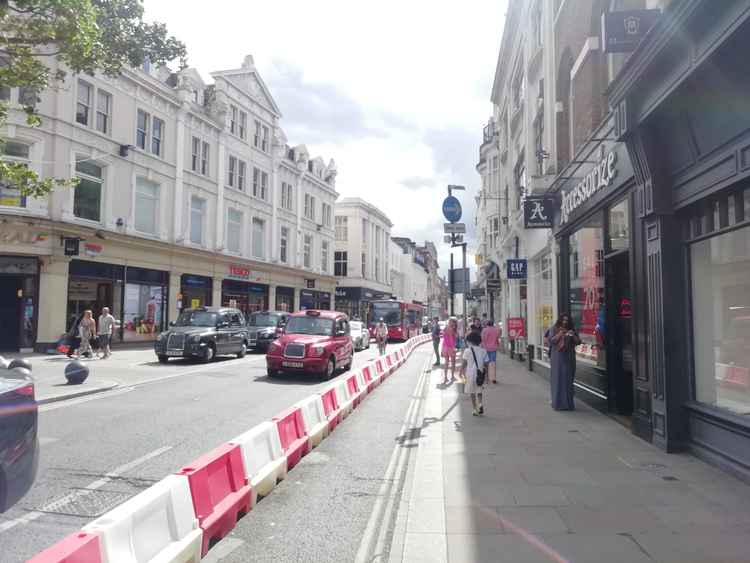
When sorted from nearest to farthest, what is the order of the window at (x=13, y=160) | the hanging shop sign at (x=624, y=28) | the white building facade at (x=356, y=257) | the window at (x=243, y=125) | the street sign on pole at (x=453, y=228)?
1. the hanging shop sign at (x=624, y=28)
2. the street sign on pole at (x=453, y=228)
3. the window at (x=13, y=160)
4. the window at (x=243, y=125)
5. the white building facade at (x=356, y=257)

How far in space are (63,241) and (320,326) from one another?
11.9 meters

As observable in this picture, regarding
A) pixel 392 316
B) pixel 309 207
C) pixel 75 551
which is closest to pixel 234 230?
pixel 392 316

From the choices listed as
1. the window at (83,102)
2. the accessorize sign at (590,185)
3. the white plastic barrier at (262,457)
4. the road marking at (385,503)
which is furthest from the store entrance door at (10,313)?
the accessorize sign at (590,185)

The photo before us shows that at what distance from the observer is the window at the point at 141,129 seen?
26.0 meters

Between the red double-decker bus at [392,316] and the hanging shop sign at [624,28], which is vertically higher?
the hanging shop sign at [624,28]

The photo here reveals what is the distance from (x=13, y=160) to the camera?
1967cm

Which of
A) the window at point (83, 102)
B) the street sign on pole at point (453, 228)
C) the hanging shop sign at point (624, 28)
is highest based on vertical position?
the window at point (83, 102)

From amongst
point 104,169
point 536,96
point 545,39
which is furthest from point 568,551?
point 104,169

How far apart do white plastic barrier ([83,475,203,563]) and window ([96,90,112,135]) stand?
77.5ft

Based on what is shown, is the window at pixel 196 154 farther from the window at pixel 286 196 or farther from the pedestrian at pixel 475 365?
the pedestrian at pixel 475 365

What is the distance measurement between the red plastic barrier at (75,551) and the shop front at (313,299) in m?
41.7

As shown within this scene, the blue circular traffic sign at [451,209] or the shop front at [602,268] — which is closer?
the shop front at [602,268]

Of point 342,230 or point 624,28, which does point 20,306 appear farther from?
point 342,230

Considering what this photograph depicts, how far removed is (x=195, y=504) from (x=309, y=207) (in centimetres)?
4377
